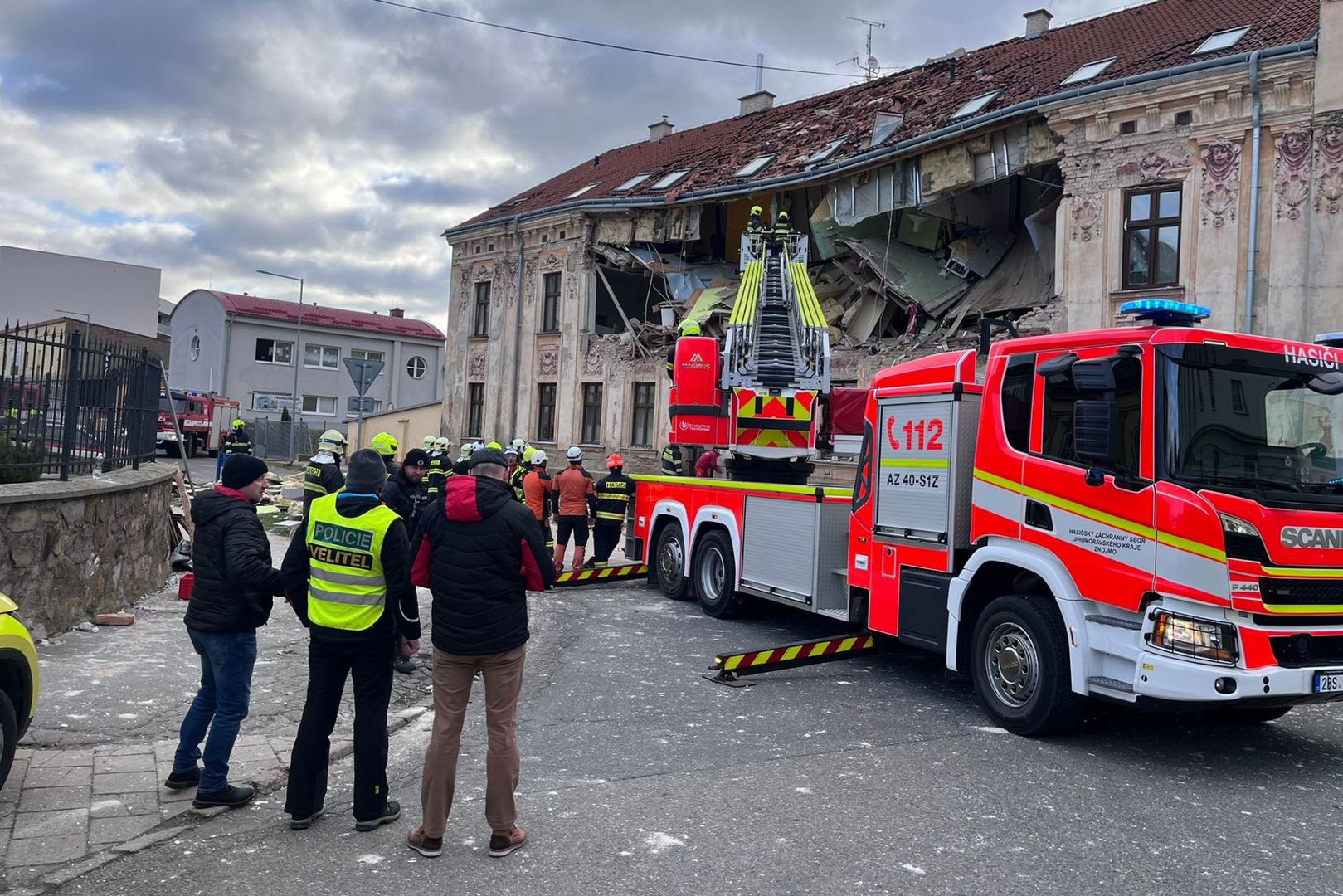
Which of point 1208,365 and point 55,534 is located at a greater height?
point 1208,365

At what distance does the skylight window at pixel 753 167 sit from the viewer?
80.4 ft

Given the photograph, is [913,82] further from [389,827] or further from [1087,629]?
[389,827]

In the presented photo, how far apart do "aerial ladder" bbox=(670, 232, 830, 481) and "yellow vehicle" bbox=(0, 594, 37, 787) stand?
7.76 m

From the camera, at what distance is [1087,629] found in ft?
20.2

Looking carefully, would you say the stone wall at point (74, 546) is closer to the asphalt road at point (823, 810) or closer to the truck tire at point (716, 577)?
the asphalt road at point (823, 810)

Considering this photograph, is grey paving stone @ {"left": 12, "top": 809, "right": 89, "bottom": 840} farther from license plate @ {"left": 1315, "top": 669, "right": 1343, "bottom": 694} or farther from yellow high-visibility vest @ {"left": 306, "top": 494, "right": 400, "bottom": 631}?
license plate @ {"left": 1315, "top": 669, "right": 1343, "bottom": 694}

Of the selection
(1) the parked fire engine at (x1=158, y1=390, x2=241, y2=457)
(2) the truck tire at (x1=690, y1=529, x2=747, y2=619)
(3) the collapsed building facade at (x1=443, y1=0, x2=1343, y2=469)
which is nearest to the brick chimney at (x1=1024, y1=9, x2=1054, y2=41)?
(3) the collapsed building facade at (x1=443, y1=0, x2=1343, y2=469)

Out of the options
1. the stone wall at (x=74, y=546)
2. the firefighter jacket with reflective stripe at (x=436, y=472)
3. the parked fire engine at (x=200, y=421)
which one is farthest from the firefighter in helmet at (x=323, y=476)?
the parked fire engine at (x=200, y=421)

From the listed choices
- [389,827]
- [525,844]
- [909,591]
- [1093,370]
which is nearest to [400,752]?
[389,827]

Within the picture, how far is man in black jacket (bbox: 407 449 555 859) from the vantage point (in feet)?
14.9

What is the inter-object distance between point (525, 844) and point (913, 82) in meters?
23.2

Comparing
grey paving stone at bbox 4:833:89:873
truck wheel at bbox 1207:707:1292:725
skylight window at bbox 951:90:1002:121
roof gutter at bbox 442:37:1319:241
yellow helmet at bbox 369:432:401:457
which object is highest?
skylight window at bbox 951:90:1002:121

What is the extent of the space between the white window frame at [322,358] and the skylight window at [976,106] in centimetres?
3960

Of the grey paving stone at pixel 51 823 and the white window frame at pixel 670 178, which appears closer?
the grey paving stone at pixel 51 823
